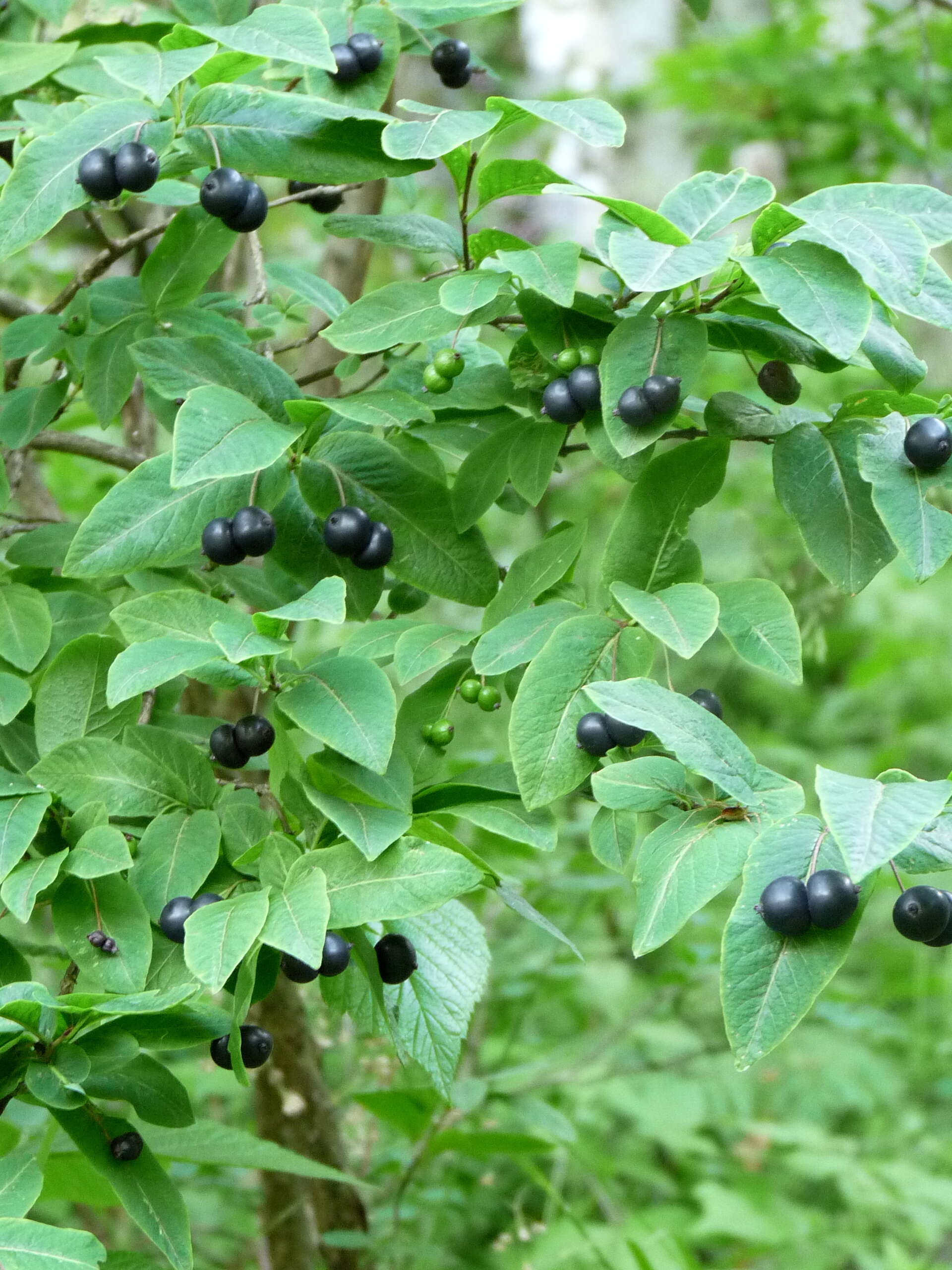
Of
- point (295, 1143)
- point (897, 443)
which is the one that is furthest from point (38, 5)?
point (295, 1143)

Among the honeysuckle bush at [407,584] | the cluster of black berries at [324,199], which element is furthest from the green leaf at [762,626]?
the cluster of black berries at [324,199]

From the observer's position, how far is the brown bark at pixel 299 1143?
1570 millimetres

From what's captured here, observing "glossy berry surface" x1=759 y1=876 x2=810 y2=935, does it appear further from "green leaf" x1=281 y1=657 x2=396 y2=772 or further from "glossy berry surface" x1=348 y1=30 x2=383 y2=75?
"glossy berry surface" x1=348 y1=30 x2=383 y2=75

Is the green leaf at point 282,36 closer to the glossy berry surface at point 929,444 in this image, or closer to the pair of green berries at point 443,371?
the pair of green berries at point 443,371

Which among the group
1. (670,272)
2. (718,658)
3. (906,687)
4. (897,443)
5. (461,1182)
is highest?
(670,272)

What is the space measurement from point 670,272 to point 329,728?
0.35 metres

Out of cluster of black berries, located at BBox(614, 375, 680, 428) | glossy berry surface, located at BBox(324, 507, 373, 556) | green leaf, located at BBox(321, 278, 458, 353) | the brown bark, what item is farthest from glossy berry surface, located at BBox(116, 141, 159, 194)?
the brown bark

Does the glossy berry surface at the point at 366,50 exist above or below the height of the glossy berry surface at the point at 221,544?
above

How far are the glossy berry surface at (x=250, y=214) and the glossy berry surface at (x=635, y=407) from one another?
12.7 inches

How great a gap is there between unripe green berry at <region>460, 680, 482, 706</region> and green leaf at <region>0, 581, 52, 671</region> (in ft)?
1.04

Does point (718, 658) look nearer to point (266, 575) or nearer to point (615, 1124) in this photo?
point (615, 1124)

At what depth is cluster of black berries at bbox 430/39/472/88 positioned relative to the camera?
1.23m

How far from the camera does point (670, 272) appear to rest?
2.52ft

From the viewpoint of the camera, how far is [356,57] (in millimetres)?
1005
